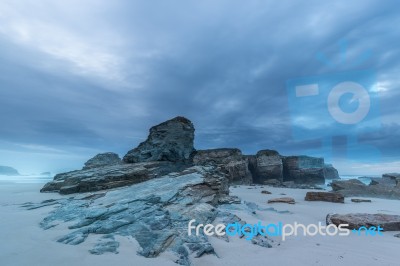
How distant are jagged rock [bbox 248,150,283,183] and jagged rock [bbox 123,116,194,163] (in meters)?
27.0

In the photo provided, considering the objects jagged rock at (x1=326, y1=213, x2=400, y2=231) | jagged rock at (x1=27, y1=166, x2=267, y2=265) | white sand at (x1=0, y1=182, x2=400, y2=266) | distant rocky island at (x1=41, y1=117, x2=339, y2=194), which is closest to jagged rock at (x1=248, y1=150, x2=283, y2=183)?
distant rocky island at (x1=41, y1=117, x2=339, y2=194)

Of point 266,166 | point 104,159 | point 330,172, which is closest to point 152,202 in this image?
point 104,159

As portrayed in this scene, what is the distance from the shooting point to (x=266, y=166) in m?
39.9

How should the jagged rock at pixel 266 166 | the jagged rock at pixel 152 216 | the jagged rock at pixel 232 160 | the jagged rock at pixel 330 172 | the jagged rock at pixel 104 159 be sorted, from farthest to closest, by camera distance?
the jagged rock at pixel 330 172 < the jagged rock at pixel 266 166 < the jagged rock at pixel 232 160 < the jagged rock at pixel 104 159 < the jagged rock at pixel 152 216

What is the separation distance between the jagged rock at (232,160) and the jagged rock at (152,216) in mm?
25643

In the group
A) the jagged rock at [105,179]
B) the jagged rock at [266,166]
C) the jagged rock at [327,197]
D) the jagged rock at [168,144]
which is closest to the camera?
the jagged rock at [105,179]

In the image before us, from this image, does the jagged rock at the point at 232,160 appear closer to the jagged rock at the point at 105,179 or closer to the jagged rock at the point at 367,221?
the jagged rock at the point at 105,179

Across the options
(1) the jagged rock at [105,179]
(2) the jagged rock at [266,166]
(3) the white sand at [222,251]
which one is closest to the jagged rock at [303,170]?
(2) the jagged rock at [266,166]

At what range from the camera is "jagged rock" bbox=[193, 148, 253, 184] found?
3365 cm

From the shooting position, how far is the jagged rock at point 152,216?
444 centimetres

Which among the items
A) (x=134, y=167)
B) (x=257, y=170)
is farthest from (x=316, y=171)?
(x=134, y=167)

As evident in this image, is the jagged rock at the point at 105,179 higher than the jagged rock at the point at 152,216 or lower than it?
higher

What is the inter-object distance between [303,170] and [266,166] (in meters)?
10.0

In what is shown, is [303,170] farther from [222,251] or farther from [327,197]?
[222,251]
